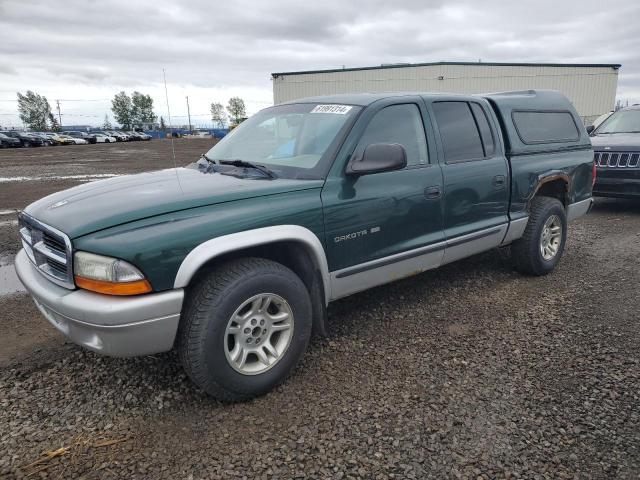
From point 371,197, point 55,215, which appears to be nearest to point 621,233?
point 371,197

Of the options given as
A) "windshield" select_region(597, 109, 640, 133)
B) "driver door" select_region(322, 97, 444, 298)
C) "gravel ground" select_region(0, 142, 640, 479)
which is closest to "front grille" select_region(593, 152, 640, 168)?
"windshield" select_region(597, 109, 640, 133)

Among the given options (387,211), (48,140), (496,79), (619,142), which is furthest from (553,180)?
(48,140)

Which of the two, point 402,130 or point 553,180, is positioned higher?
point 402,130

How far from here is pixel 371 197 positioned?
10.6ft

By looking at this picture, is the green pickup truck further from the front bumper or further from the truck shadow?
the truck shadow

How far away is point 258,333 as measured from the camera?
2.81 meters

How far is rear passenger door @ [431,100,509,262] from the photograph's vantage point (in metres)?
3.85

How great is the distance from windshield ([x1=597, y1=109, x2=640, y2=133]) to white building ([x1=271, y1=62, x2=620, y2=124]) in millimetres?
22109

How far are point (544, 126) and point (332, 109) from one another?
2.56 meters

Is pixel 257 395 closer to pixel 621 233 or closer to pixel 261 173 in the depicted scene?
pixel 261 173

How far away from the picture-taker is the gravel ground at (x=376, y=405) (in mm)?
2312

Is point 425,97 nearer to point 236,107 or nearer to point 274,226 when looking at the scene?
point 274,226

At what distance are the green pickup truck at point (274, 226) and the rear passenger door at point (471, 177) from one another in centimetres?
1

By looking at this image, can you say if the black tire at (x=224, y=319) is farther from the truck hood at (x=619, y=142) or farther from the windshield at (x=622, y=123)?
the windshield at (x=622, y=123)
